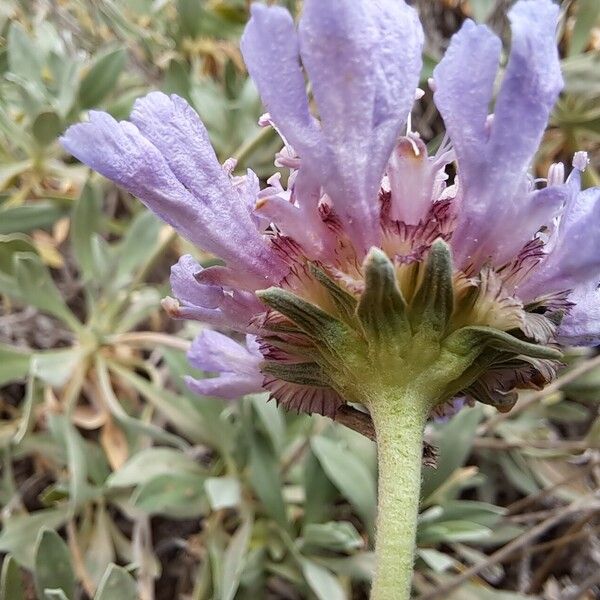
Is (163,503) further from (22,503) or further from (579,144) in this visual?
(579,144)

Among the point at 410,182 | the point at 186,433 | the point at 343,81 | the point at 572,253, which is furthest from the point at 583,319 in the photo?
the point at 186,433

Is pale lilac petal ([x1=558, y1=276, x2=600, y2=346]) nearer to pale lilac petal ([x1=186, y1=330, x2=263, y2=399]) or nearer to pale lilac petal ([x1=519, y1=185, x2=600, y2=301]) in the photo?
pale lilac petal ([x1=519, y1=185, x2=600, y2=301])

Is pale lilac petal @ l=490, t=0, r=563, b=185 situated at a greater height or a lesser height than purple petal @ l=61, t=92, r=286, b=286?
greater

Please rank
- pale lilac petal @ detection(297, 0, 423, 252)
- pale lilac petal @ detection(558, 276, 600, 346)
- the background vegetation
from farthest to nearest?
the background vegetation
pale lilac petal @ detection(558, 276, 600, 346)
pale lilac petal @ detection(297, 0, 423, 252)

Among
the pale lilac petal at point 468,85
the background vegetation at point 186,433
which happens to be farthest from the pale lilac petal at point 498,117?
the background vegetation at point 186,433

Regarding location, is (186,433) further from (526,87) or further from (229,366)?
(526,87)

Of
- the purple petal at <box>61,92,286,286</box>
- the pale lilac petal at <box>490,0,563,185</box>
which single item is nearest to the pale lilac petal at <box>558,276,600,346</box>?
the pale lilac petal at <box>490,0,563,185</box>

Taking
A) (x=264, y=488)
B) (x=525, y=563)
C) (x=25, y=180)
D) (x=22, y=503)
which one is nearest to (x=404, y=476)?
(x=264, y=488)
